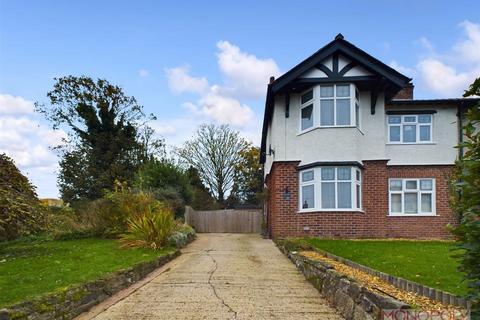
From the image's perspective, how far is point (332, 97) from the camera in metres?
16.9

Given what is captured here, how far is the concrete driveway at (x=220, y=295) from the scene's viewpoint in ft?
22.2

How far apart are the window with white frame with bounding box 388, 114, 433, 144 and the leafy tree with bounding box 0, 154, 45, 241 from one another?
13.3 m

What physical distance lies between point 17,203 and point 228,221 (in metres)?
18.5

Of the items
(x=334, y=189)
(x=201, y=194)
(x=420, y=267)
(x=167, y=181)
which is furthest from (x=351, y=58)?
(x=201, y=194)

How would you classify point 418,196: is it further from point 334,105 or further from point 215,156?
point 215,156

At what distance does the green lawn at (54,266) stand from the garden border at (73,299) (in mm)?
202

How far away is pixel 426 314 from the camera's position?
4.73 metres

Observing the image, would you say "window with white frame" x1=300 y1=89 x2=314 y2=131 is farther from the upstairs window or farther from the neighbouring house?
the upstairs window

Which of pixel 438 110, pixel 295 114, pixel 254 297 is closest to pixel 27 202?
pixel 254 297

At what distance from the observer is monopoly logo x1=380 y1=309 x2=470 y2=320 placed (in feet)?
15.0

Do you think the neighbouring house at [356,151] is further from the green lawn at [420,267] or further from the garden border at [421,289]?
the garden border at [421,289]

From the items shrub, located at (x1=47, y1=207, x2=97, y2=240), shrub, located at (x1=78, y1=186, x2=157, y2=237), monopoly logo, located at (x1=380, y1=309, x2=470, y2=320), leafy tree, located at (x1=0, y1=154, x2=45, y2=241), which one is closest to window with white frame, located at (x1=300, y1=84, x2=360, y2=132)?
shrub, located at (x1=78, y1=186, x2=157, y2=237)

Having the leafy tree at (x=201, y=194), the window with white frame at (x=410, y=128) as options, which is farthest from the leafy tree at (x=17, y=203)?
the leafy tree at (x=201, y=194)

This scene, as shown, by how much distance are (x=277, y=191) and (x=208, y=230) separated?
11887 mm
